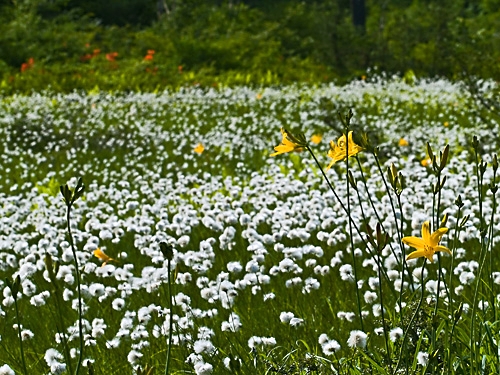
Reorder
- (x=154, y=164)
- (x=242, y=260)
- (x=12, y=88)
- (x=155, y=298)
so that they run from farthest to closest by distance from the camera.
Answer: (x=12, y=88)
(x=154, y=164)
(x=242, y=260)
(x=155, y=298)

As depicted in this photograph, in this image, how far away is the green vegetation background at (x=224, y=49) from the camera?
1661cm

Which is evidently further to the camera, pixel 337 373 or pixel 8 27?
pixel 8 27

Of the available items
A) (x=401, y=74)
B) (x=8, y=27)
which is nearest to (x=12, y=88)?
(x=8, y=27)

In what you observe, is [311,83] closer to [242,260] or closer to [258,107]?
[258,107]

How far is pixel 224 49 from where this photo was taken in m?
19.0

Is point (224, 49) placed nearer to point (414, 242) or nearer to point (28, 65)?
point (28, 65)

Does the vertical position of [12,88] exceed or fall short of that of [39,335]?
it falls short

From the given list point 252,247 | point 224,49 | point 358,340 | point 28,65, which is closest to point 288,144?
point 358,340

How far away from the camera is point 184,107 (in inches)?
473

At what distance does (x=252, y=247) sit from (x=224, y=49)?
15.9 m

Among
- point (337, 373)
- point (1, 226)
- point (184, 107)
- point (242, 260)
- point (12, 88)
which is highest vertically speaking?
point (337, 373)

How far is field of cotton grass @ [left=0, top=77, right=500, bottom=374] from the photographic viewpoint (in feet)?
6.98

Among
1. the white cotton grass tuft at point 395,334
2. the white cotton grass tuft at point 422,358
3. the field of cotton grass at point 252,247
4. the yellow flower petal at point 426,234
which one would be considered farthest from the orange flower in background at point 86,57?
the yellow flower petal at point 426,234

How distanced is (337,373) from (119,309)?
57.8 inches
